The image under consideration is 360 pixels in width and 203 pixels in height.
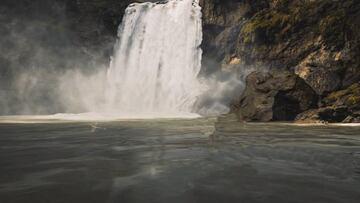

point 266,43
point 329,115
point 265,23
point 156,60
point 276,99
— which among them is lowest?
point 329,115

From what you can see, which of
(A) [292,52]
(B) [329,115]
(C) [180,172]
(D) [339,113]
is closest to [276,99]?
(B) [329,115]

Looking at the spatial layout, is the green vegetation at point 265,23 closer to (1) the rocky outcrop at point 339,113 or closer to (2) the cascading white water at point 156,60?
(2) the cascading white water at point 156,60

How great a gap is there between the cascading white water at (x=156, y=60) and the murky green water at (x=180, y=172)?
26320mm

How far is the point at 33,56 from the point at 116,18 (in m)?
10.7

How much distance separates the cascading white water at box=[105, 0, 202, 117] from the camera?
3878 cm

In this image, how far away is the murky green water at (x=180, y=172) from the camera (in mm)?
4977

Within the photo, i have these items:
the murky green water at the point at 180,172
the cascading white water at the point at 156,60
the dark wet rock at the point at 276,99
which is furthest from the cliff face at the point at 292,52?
the murky green water at the point at 180,172

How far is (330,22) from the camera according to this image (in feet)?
94.2

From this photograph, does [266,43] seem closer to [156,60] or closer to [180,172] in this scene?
[156,60]

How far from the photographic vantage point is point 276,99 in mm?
22891

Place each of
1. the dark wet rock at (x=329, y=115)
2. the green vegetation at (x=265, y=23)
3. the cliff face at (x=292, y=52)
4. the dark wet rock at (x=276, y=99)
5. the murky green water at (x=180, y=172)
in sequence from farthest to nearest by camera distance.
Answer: the green vegetation at (x=265, y=23) < the cliff face at (x=292, y=52) < the dark wet rock at (x=276, y=99) < the dark wet rock at (x=329, y=115) < the murky green water at (x=180, y=172)

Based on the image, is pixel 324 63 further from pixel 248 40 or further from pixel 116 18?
pixel 116 18

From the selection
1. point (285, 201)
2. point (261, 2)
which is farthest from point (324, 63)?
point (285, 201)

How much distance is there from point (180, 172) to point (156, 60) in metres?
35.4
